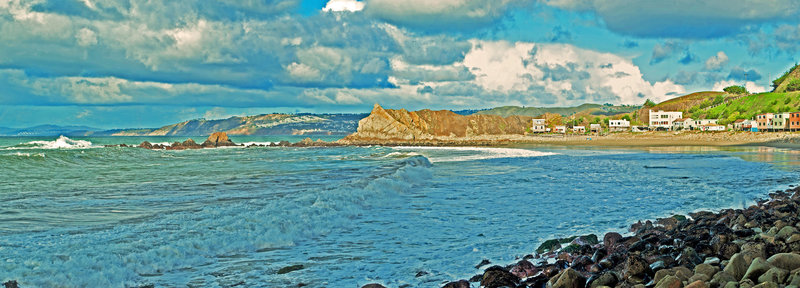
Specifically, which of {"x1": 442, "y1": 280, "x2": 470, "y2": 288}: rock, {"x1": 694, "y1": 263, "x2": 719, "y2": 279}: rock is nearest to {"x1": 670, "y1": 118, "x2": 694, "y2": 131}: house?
{"x1": 694, "y1": 263, "x2": 719, "y2": 279}: rock

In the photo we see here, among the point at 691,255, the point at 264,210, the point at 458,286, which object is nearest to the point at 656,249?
the point at 691,255

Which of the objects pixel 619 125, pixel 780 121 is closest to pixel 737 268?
pixel 780 121

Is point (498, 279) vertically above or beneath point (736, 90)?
beneath

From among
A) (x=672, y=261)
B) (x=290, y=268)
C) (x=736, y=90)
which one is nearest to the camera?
(x=672, y=261)

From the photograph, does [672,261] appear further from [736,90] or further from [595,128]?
[736,90]

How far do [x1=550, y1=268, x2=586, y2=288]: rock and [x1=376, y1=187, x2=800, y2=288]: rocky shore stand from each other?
0.01m

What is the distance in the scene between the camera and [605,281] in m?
5.41

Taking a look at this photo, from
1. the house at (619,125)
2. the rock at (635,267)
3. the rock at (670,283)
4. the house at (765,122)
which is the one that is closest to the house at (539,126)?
the house at (619,125)

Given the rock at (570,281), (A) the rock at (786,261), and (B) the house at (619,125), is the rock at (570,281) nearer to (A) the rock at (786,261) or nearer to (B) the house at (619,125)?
(A) the rock at (786,261)

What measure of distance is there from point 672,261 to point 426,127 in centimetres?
13893

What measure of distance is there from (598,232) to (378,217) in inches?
192

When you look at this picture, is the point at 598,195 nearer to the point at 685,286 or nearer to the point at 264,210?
the point at 264,210

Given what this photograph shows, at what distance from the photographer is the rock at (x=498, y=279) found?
5998 mm

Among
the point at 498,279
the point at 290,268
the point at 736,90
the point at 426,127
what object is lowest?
the point at 290,268
